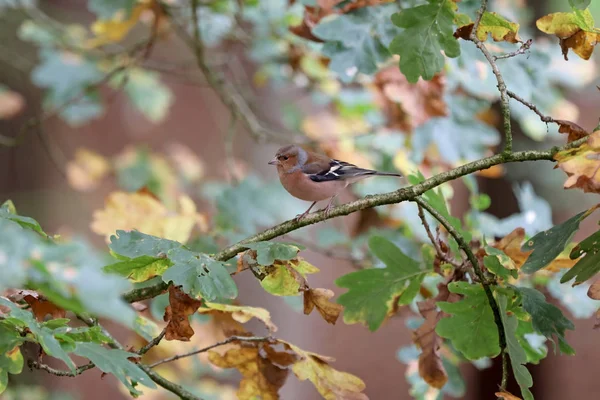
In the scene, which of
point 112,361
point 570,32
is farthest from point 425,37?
point 112,361

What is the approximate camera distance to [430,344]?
5.44ft

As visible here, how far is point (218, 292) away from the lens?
1298mm

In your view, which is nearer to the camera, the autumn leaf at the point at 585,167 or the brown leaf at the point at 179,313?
the autumn leaf at the point at 585,167

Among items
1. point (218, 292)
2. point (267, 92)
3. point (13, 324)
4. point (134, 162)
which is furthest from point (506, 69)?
point (267, 92)

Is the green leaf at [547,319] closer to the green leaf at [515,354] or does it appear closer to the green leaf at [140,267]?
the green leaf at [515,354]

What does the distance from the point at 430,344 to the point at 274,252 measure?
54 centimetres

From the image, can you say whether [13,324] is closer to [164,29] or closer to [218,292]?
[218,292]

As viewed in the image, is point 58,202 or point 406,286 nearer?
point 406,286

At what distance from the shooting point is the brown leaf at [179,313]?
141 cm

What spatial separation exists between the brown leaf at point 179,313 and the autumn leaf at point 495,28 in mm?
813

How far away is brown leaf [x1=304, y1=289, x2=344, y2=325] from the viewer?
4.89ft

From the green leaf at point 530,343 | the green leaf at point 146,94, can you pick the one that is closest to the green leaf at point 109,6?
the green leaf at point 146,94

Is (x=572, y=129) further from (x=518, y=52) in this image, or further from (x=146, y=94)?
(x=146, y=94)

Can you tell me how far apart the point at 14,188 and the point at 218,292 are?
442 centimetres
